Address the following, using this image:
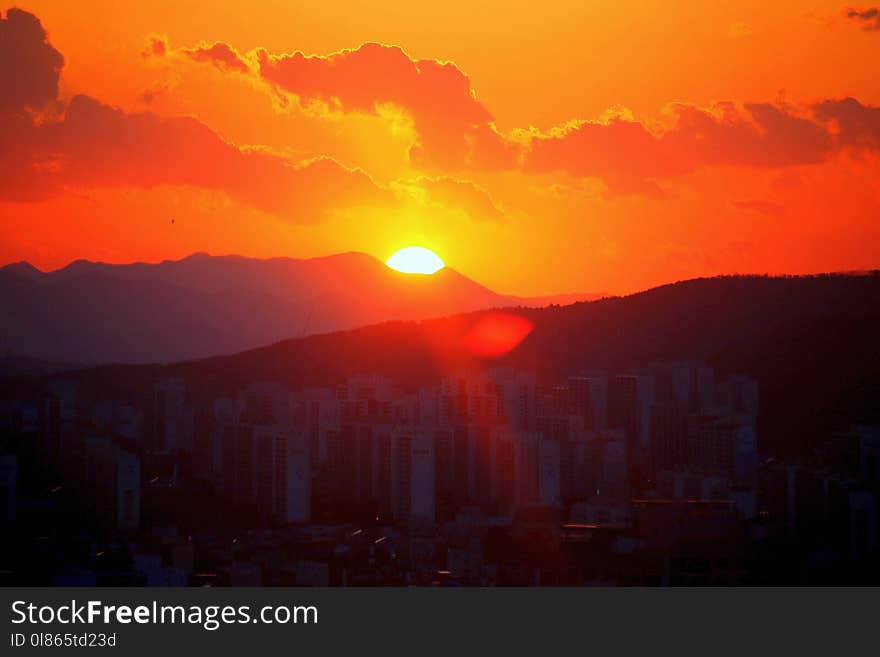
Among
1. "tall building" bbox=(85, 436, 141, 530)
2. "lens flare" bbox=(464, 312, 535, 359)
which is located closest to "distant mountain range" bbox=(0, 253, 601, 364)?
"lens flare" bbox=(464, 312, 535, 359)

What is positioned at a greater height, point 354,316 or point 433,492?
point 354,316

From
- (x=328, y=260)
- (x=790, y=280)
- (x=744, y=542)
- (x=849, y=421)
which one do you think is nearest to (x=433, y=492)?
(x=744, y=542)

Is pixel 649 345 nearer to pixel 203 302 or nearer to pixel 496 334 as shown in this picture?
pixel 496 334

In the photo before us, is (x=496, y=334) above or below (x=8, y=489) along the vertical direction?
above

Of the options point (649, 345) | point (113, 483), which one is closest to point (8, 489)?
point (113, 483)

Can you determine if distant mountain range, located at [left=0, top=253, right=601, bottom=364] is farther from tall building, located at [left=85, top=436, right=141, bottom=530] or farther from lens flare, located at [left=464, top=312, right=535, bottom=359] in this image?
tall building, located at [left=85, top=436, right=141, bottom=530]

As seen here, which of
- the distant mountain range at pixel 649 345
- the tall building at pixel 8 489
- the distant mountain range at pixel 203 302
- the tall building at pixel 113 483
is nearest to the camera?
the tall building at pixel 8 489

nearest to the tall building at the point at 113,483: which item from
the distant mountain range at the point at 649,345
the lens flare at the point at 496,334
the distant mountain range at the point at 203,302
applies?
the distant mountain range at the point at 649,345

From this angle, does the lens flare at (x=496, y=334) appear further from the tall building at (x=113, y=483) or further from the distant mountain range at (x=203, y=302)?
the tall building at (x=113, y=483)

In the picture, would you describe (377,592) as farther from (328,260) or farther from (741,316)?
(328,260)
